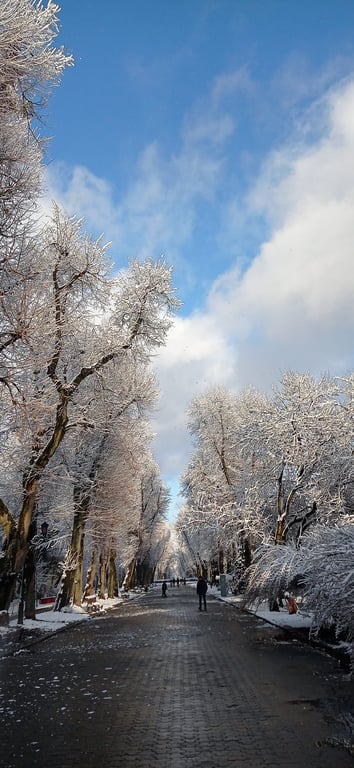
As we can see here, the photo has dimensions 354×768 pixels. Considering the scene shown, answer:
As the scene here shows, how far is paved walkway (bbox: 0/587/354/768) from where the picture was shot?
6.41 m

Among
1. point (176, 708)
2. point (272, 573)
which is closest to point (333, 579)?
point (176, 708)

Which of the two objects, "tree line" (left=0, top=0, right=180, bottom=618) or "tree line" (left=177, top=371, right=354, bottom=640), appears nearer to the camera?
"tree line" (left=0, top=0, right=180, bottom=618)

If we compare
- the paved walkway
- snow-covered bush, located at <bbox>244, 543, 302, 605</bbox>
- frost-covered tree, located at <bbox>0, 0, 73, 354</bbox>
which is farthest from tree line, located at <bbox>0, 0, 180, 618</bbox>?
snow-covered bush, located at <bbox>244, 543, 302, 605</bbox>

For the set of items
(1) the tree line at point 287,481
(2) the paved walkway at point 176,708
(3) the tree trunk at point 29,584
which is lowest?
(2) the paved walkway at point 176,708

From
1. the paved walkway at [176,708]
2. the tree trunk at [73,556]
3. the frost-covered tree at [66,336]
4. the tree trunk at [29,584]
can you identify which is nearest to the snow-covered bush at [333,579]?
the paved walkway at [176,708]

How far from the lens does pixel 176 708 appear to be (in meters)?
8.71

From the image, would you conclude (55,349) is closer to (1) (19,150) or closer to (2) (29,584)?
(1) (19,150)

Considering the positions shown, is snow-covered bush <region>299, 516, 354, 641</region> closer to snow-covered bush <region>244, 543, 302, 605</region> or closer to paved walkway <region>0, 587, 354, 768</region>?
paved walkway <region>0, 587, 354, 768</region>

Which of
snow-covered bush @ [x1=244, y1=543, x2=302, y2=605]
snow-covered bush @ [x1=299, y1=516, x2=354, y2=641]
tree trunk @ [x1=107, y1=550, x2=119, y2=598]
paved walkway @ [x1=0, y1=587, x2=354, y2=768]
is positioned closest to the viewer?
paved walkway @ [x1=0, y1=587, x2=354, y2=768]

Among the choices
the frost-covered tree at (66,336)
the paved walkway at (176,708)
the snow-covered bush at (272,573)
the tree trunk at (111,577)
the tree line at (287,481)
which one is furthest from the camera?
the tree trunk at (111,577)

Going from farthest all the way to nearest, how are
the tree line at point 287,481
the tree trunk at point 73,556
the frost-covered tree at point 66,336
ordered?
the tree trunk at point 73,556, the tree line at point 287,481, the frost-covered tree at point 66,336

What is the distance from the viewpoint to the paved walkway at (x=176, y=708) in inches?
253

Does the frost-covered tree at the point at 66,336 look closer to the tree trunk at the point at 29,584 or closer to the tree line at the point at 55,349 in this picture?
the tree line at the point at 55,349

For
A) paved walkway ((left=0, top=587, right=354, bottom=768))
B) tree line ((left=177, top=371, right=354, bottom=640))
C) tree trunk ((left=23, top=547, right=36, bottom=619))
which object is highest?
tree line ((left=177, top=371, right=354, bottom=640))
